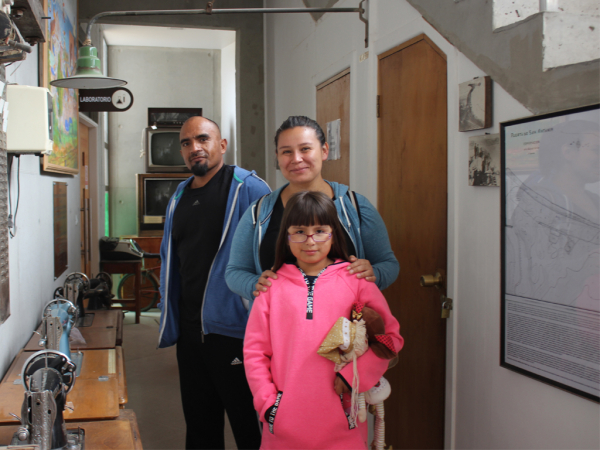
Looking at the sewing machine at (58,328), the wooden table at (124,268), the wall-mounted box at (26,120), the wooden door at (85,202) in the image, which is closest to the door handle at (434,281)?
the sewing machine at (58,328)

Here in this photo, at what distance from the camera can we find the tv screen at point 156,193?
6.24 meters

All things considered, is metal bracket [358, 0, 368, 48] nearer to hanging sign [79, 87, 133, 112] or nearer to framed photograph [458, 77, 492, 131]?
framed photograph [458, 77, 492, 131]

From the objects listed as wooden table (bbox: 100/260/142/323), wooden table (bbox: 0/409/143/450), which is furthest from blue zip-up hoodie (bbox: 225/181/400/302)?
wooden table (bbox: 100/260/142/323)

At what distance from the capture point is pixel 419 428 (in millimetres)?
2256

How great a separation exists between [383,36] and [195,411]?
78.7 inches

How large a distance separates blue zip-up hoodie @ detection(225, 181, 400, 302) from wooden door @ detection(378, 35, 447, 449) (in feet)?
1.79

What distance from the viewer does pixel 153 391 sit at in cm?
391

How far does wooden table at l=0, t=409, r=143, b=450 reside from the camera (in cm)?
145

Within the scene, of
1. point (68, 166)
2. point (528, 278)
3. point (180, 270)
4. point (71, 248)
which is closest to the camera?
point (528, 278)

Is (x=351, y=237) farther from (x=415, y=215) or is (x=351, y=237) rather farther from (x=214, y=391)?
(x=214, y=391)

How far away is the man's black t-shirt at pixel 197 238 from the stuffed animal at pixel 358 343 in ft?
2.87

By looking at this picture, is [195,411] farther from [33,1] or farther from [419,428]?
[33,1]

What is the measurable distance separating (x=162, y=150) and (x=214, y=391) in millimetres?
4585

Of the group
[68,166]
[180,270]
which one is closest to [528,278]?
[180,270]
